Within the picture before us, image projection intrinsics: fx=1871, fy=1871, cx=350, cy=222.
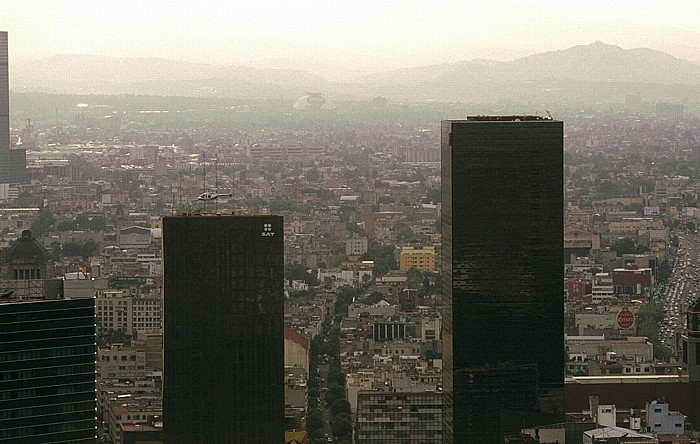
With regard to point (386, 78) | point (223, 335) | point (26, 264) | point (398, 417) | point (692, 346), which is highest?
point (386, 78)

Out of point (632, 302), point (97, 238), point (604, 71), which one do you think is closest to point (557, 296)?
point (632, 302)

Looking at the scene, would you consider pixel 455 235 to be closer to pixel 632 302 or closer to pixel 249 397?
pixel 249 397

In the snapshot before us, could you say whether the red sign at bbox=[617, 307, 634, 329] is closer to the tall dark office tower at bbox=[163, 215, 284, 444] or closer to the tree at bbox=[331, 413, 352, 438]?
the tree at bbox=[331, 413, 352, 438]

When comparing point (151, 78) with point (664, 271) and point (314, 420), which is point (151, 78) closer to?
point (664, 271)

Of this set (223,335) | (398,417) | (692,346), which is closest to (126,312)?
(398,417)

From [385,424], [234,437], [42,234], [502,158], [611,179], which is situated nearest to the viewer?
[234,437]
